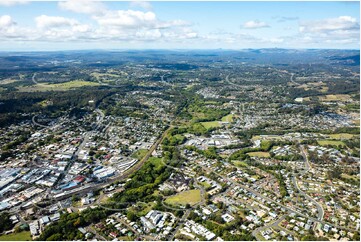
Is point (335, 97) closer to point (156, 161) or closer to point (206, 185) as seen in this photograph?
point (156, 161)

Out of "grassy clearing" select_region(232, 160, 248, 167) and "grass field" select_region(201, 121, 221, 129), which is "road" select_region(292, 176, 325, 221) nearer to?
"grassy clearing" select_region(232, 160, 248, 167)

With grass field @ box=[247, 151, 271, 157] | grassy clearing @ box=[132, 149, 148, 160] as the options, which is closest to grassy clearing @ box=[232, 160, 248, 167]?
grass field @ box=[247, 151, 271, 157]

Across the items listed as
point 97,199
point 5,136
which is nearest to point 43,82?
point 5,136

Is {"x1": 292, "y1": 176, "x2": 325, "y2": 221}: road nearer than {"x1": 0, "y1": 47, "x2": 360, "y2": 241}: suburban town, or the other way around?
{"x1": 0, "y1": 47, "x2": 360, "y2": 241}: suburban town

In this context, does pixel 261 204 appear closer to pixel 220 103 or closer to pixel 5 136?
pixel 5 136

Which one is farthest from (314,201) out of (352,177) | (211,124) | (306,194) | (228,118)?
(228,118)

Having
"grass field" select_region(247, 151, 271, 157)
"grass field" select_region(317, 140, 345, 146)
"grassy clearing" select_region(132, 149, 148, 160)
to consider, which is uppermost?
"grassy clearing" select_region(132, 149, 148, 160)
